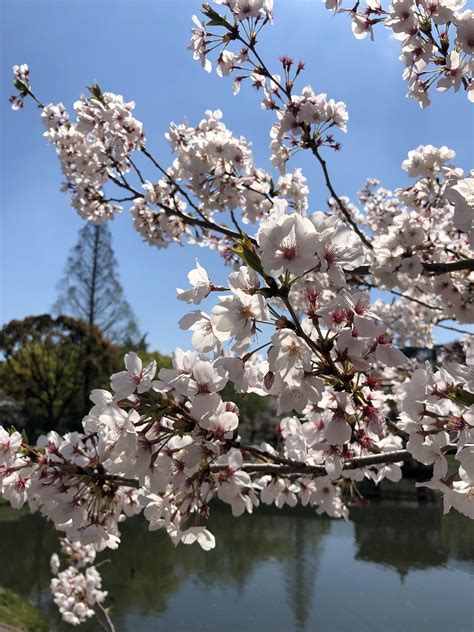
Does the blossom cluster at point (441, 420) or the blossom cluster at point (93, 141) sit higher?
the blossom cluster at point (93, 141)

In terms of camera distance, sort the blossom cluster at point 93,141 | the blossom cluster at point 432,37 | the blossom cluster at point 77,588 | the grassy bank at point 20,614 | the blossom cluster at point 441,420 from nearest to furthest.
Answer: the blossom cluster at point 441,420, the blossom cluster at point 432,37, the blossom cluster at point 93,141, the blossom cluster at point 77,588, the grassy bank at point 20,614

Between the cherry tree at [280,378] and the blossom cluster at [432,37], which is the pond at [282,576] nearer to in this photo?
the cherry tree at [280,378]

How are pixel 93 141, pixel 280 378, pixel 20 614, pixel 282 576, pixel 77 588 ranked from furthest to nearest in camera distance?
pixel 282 576 < pixel 20 614 < pixel 77 588 < pixel 93 141 < pixel 280 378

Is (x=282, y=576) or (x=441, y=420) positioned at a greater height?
(x=441, y=420)

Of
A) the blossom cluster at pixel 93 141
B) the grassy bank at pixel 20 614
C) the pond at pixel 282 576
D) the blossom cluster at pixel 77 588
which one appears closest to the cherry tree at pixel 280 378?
the blossom cluster at pixel 93 141

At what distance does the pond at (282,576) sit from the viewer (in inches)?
310

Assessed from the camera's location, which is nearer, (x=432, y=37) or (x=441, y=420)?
(x=441, y=420)

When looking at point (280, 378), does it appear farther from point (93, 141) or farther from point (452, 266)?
point (93, 141)

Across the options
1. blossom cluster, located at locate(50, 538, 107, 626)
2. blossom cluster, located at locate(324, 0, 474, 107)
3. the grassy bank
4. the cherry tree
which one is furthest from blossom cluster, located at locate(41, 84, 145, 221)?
the grassy bank

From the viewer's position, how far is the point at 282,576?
1009cm

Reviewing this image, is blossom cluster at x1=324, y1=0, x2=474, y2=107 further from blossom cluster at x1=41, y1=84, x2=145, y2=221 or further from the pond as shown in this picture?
the pond

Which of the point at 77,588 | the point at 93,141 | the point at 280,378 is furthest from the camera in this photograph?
the point at 77,588

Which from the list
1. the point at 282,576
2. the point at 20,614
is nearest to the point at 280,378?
the point at 20,614

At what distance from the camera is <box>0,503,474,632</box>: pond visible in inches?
310
